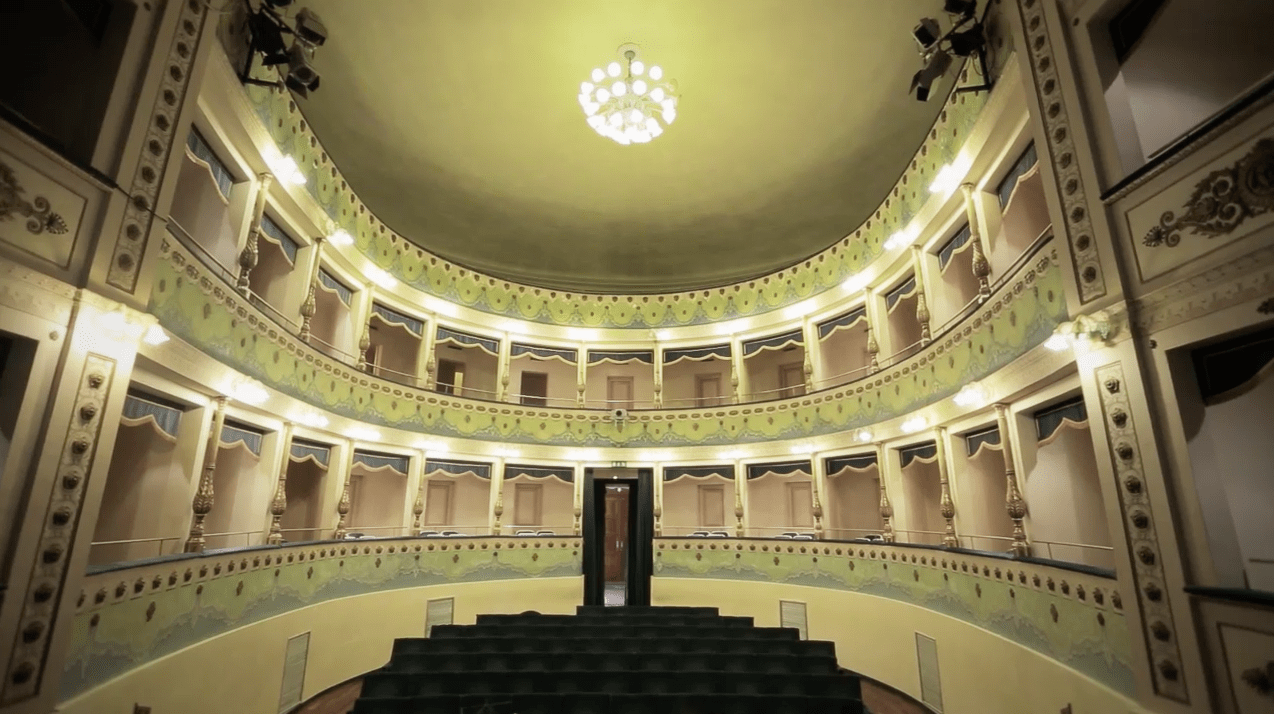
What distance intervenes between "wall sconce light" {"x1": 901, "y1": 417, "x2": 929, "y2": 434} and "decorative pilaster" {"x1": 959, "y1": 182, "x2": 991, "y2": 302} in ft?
6.75

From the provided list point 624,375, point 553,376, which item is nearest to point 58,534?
point 553,376

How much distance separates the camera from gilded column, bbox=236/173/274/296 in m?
6.52

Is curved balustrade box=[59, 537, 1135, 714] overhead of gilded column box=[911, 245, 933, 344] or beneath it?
beneath

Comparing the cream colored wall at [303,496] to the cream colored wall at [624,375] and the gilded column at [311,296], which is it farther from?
the cream colored wall at [624,375]

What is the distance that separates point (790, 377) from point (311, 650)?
10.3 metres

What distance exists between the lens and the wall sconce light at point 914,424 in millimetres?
8172

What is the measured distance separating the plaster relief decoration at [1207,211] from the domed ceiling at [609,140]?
4916mm

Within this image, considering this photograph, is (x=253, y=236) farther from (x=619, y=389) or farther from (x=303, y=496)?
(x=619, y=389)

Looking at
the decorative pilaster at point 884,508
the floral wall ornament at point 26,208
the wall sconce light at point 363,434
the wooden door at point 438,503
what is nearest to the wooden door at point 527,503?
the wooden door at point 438,503

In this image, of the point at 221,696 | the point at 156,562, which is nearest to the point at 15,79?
the point at 156,562

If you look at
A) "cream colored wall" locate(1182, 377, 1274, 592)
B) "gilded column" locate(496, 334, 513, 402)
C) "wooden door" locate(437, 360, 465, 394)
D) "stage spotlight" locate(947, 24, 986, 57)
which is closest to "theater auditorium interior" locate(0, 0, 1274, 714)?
"cream colored wall" locate(1182, 377, 1274, 592)

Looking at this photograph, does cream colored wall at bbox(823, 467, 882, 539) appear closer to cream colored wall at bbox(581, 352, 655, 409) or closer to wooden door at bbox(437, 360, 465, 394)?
cream colored wall at bbox(581, 352, 655, 409)

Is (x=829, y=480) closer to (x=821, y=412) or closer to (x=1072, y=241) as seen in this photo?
(x=821, y=412)

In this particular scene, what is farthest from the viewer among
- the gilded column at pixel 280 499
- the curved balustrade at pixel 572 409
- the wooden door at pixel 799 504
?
the wooden door at pixel 799 504
